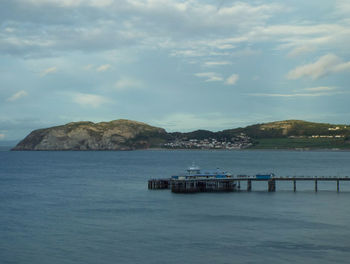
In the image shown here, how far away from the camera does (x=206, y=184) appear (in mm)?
94500

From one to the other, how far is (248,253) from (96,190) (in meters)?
59.7

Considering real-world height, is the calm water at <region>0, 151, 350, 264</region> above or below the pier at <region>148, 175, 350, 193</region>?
below

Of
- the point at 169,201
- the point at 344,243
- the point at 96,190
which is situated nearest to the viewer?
the point at 344,243

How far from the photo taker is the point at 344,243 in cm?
4866

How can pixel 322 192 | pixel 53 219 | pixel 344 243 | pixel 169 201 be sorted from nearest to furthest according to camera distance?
pixel 344 243, pixel 53 219, pixel 169 201, pixel 322 192

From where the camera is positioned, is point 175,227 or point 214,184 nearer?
point 175,227

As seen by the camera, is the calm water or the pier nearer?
the calm water

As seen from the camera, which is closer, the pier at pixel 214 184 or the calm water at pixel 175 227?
the calm water at pixel 175 227

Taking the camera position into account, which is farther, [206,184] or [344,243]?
[206,184]

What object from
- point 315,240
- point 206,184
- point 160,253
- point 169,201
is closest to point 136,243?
point 160,253

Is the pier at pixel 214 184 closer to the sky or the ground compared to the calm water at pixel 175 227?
closer to the sky

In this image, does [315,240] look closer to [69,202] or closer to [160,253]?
[160,253]

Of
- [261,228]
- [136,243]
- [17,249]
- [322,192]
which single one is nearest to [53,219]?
[17,249]

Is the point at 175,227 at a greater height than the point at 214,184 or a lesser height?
lesser
